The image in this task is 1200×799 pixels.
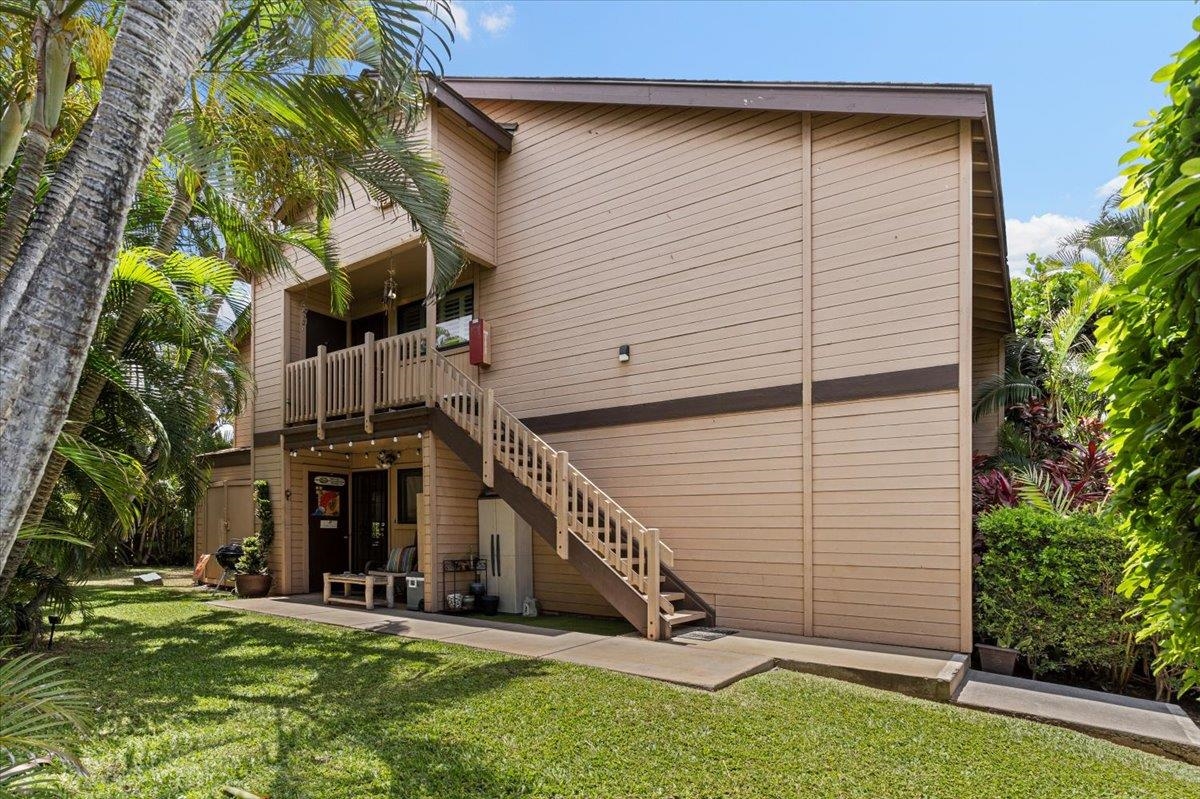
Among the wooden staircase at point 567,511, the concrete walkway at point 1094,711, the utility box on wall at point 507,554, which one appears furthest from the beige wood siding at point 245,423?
the concrete walkway at point 1094,711

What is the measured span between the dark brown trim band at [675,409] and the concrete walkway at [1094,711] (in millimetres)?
3245

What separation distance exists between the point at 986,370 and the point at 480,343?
786 cm

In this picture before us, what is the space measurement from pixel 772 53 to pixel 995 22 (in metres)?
4.82

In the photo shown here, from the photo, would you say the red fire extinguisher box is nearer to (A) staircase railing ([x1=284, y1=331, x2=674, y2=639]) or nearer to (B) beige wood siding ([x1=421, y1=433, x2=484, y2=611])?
(A) staircase railing ([x1=284, y1=331, x2=674, y2=639])

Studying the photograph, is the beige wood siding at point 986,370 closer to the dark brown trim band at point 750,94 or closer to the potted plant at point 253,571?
the dark brown trim band at point 750,94

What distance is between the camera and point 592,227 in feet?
30.4

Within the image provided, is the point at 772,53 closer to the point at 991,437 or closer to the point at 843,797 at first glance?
the point at 991,437

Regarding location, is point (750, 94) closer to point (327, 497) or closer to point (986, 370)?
point (986, 370)

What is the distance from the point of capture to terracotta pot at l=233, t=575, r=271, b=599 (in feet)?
35.8

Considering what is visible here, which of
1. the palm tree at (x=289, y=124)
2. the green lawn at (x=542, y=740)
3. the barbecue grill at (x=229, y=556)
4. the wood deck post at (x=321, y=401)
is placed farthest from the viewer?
the barbecue grill at (x=229, y=556)

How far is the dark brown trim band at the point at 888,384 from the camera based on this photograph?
6.55 metres

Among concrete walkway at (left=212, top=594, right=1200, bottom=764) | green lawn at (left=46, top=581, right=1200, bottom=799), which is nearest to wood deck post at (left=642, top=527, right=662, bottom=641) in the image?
concrete walkway at (left=212, top=594, right=1200, bottom=764)

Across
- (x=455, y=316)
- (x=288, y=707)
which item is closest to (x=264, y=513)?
(x=455, y=316)

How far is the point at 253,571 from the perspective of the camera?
11047mm
